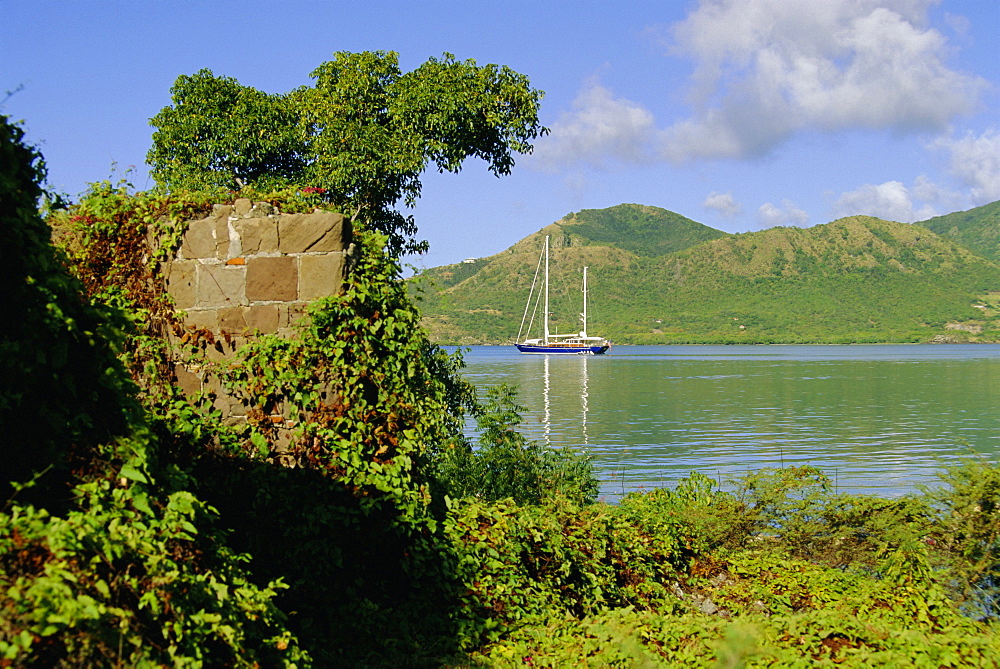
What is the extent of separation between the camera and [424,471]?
18.6 feet

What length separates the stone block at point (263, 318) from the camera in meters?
5.50

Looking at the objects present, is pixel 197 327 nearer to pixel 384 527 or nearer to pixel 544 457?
pixel 384 527

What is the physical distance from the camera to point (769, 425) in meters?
27.7

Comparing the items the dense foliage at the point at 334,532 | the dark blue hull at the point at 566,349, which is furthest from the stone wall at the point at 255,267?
the dark blue hull at the point at 566,349

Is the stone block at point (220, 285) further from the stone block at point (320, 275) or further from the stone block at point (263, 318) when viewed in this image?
the stone block at point (320, 275)

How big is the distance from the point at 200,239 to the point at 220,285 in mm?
343

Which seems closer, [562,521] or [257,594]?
[257,594]

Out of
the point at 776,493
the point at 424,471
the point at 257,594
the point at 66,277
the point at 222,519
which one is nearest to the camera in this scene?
the point at 66,277

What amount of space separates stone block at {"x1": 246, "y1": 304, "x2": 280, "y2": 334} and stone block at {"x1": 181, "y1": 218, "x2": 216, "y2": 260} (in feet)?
1.60

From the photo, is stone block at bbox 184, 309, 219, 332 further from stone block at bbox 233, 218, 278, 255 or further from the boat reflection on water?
the boat reflection on water

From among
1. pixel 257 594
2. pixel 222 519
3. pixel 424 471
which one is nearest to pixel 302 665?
pixel 257 594

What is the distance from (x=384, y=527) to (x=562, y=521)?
2.08 meters

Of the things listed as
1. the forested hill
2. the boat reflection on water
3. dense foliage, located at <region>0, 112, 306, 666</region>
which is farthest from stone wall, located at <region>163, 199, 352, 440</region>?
the forested hill

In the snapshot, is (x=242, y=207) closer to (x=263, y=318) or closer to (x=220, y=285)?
(x=220, y=285)
